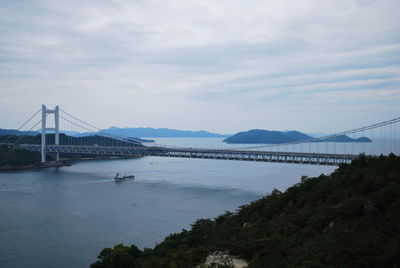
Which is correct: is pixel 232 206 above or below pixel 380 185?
below

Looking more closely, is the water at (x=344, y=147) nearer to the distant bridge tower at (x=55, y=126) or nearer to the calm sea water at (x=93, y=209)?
the calm sea water at (x=93, y=209)

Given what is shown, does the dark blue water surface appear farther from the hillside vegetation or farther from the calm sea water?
the hillside vegetation

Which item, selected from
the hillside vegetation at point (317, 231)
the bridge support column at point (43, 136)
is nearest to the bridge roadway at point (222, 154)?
the bridge support column at point (43, 136)

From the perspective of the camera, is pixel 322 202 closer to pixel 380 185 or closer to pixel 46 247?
pixel 380 185

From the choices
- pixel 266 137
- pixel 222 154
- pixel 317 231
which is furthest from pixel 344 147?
pixel 317 231

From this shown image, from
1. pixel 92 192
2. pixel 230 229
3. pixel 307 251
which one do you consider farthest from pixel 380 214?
pixel 92 192

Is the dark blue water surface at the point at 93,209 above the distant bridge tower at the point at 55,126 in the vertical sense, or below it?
below

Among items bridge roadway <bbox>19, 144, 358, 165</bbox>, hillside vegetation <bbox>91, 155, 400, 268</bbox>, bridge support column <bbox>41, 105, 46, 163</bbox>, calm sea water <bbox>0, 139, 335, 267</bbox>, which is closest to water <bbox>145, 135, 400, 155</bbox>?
bridge roadway <bbox>19, 144, 358, 165</bbox>

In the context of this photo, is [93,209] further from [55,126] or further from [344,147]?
[344,147]
